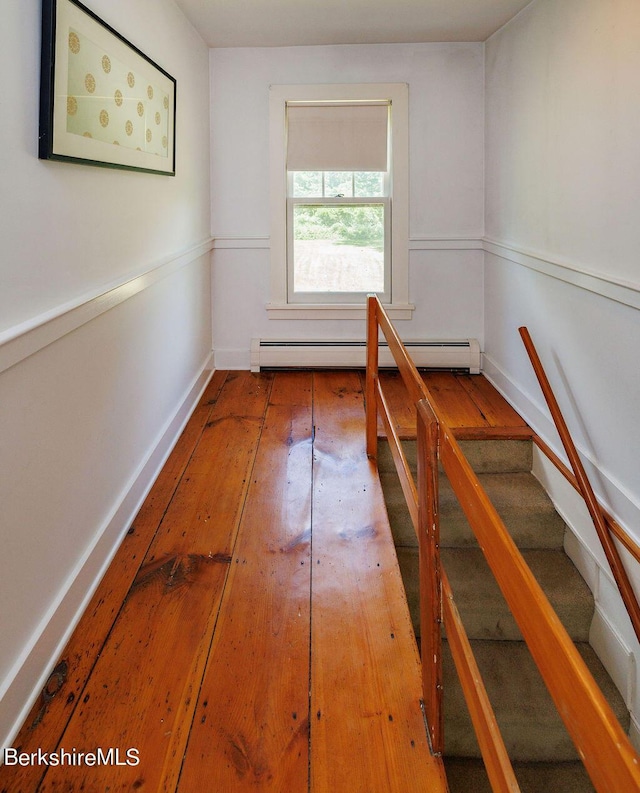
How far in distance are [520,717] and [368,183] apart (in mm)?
3475

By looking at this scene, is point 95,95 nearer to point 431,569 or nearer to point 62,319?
point 62,319

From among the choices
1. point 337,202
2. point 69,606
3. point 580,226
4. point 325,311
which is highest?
point 337,202

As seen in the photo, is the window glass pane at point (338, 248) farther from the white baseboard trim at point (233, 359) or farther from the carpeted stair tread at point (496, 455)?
the carpeted stair tread at point (496, 455)

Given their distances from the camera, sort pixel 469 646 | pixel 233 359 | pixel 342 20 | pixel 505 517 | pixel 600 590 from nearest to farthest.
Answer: pixel 469 646, pixel 600 590, pixel 505 517, pixel 342 20, pixel 233 359

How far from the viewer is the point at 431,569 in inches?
62.4

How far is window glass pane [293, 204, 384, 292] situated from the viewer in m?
4.75

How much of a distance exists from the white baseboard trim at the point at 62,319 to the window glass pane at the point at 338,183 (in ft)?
→ 6.43

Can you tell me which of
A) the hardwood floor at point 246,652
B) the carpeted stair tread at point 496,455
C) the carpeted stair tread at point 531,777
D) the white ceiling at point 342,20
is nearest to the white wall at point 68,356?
the hardwood floor at point 246,652

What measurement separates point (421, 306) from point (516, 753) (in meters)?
3.05

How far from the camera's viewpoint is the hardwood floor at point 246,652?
1555 millimetres

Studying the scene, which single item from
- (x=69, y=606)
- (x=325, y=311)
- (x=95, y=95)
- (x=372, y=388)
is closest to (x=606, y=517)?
(x=372, y=388)

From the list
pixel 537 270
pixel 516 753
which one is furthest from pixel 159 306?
pixel 516 753

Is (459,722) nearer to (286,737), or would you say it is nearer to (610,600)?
(610,600)

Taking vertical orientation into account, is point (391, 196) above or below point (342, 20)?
below
